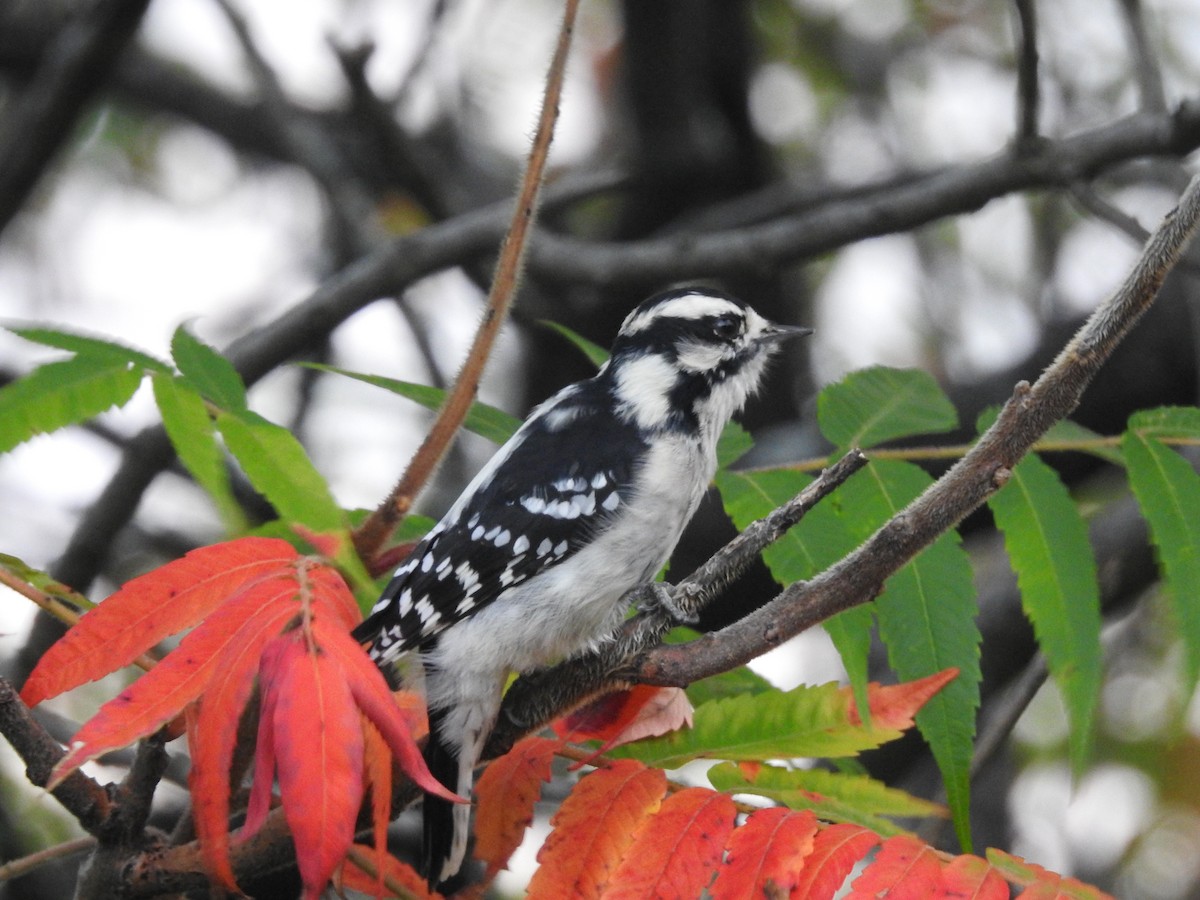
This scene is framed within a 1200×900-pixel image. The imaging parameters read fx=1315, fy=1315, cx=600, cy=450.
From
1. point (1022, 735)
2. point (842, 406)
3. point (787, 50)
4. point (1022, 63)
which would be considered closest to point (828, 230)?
point (1022, 63)

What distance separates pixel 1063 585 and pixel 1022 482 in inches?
9.4

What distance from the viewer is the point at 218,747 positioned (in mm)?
1993

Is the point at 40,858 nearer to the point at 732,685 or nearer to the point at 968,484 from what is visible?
the point at 732,685

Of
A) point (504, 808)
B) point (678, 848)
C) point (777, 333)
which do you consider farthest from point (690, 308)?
point (678, 848)

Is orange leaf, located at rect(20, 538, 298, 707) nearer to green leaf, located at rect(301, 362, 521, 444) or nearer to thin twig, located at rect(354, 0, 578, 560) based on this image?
thin twig, located at rect(354, 0, 578, 560)

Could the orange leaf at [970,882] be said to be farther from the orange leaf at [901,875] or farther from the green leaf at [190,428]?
the green leaf at [190,428]

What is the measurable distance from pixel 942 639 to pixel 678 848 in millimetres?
688

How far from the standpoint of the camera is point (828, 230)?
457cm

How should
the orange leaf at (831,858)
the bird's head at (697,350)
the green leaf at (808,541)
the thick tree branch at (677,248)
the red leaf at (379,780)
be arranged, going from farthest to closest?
the thick tree branch at (677,248), the bird's head at (697,350), the green leaf at (808,541), the orange leaf at (831,858), the red leaf at (379,780)

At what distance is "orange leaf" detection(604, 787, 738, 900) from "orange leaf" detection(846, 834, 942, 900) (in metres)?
0.25

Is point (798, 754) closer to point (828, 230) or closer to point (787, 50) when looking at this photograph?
point (828, 230)

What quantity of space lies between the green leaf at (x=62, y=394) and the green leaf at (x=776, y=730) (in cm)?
133

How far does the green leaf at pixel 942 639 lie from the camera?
243cm

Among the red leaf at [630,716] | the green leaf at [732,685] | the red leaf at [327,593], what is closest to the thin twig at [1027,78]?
the green leaf at [732,685]
